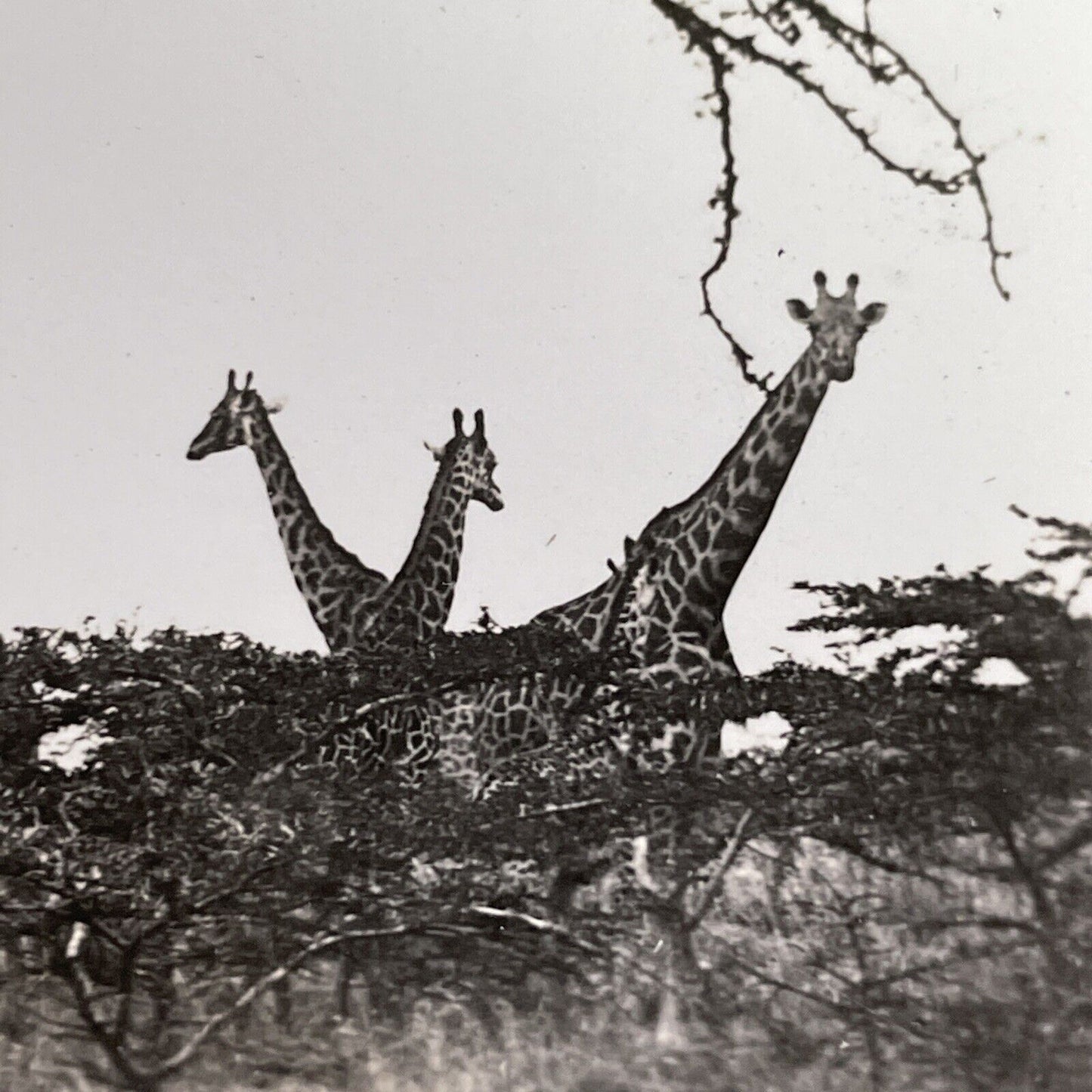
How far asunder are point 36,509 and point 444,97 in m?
1.19

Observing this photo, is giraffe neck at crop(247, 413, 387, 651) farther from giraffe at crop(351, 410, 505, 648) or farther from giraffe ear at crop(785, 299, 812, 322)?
giraffe ear at crop(785, 299, 812, 322)

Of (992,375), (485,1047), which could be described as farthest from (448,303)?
(485,1047)

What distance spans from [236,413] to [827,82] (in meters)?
1.38

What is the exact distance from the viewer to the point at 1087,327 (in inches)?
124

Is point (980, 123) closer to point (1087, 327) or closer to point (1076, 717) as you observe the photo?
point (1087, 327)

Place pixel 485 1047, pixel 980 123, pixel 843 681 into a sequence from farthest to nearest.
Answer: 1. pixel 980 123
2. pixel 843 681
3. pixel 485 1047

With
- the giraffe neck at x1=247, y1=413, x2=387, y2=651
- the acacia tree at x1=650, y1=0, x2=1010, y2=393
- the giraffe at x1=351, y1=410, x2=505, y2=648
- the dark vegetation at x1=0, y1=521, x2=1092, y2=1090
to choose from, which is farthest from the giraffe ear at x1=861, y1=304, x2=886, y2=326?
the giraffe neck at x1=247, y1=413, x2=387, y2=651

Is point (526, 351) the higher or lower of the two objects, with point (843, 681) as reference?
higher

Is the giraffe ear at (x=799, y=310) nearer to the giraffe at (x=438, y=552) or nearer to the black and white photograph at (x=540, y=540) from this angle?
the black and white photograph at (x=540, y=540)

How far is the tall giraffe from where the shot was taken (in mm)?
3092

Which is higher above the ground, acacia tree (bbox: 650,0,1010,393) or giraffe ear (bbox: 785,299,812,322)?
acacia tree (bbox: 650,0,1010,393)

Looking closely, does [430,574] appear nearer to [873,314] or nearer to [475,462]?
[475,462]

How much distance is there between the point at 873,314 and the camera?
313 centimetres

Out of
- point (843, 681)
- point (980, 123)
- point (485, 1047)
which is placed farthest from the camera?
point (980, 123)
